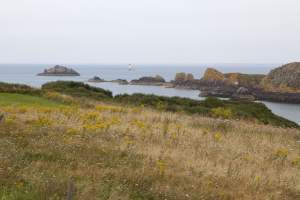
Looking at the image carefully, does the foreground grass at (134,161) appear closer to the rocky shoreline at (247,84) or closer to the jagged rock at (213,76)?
the rocky shoreline at (247,84)

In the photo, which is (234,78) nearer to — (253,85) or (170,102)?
(253,85)

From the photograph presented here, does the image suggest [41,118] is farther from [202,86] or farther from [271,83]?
[202,86]

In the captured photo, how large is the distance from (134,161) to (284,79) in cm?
9019

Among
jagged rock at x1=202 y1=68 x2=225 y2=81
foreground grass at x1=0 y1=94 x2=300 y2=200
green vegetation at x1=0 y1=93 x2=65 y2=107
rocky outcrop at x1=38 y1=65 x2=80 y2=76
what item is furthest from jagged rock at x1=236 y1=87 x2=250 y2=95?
rocky outcrop at x1=38 y1=65 x2=80 y2=76

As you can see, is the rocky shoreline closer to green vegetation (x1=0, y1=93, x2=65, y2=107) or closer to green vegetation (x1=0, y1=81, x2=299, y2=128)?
green vegetation (x1=0, y1=81, x2=299, y2=128)

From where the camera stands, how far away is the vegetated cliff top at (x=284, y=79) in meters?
90.6

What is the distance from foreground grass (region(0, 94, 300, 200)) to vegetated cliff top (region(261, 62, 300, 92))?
3149 inches

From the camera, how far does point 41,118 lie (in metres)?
12.9

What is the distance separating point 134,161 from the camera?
8.81m

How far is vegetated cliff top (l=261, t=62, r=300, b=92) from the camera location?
90.6m

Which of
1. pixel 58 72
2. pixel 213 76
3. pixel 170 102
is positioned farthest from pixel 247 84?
pixel 58 72

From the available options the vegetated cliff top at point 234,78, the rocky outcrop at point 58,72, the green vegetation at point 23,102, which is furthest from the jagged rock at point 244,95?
the rocky outcrop at point 58,72

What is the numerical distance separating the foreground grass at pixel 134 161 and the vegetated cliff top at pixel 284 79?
8000 centimetres

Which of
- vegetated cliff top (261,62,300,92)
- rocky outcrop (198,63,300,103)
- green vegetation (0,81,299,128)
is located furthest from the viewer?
vegetated cliff top (261,62,300,92)
